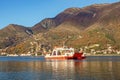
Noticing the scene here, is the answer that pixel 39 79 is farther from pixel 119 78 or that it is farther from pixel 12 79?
pixel 119 78

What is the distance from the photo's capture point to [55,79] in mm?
99062

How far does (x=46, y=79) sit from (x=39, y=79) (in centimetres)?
229

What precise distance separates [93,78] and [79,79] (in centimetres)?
479

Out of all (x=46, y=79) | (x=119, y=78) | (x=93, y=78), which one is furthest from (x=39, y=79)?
(x=119, y=78)

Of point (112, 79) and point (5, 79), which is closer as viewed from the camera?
point (112, 79)

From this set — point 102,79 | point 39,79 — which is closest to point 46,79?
point 39,79

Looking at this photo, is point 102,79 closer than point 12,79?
Yes

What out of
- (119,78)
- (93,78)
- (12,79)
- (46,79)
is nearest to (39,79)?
(46,79)

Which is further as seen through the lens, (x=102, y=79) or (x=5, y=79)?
(x=5, y=79)

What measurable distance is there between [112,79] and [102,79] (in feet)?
10.2

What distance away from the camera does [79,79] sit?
97750mm

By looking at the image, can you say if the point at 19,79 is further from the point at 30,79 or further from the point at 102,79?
the point at 102,79

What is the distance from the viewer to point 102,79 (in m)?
95.9

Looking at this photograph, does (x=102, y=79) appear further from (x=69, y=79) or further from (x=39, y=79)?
(x=39, y=79)
